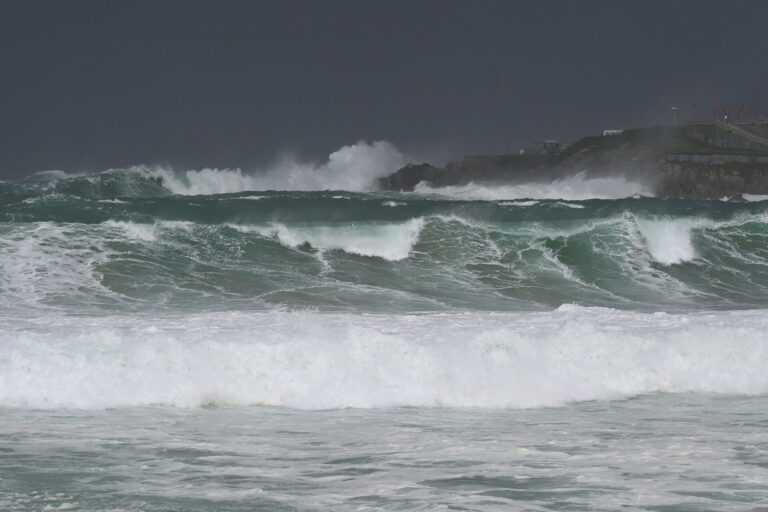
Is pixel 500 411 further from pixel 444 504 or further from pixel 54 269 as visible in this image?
pixel 54 269

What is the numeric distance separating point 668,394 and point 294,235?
14146 mm

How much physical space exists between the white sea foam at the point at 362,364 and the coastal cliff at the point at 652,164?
64103 millimetres

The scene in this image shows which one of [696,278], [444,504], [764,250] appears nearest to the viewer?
[444,504]

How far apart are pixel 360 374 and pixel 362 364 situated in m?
0.25

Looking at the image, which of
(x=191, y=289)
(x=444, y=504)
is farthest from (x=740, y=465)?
(x=191, y=289)

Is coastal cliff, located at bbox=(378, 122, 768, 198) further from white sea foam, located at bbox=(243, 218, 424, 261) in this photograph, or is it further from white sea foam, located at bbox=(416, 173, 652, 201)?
white sea foam, located at bbox=(243, 218, 424, 261)

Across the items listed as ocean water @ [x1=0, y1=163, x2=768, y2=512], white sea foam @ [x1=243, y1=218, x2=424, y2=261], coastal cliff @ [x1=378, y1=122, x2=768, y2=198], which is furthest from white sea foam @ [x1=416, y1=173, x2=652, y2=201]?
ocean water @ [x1=0, y1=163, x2=768, y2=512]

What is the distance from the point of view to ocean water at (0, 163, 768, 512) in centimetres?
704

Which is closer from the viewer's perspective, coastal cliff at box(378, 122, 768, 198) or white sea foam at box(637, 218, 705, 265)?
white sea foam at box(637, 218, 705, 265)

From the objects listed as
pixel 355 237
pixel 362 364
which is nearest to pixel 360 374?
pixel 362 364

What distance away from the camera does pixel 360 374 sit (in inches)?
441

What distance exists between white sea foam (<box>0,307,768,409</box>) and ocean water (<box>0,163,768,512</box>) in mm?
31

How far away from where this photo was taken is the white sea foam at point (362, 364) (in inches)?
419

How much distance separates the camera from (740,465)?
7.47 meters
